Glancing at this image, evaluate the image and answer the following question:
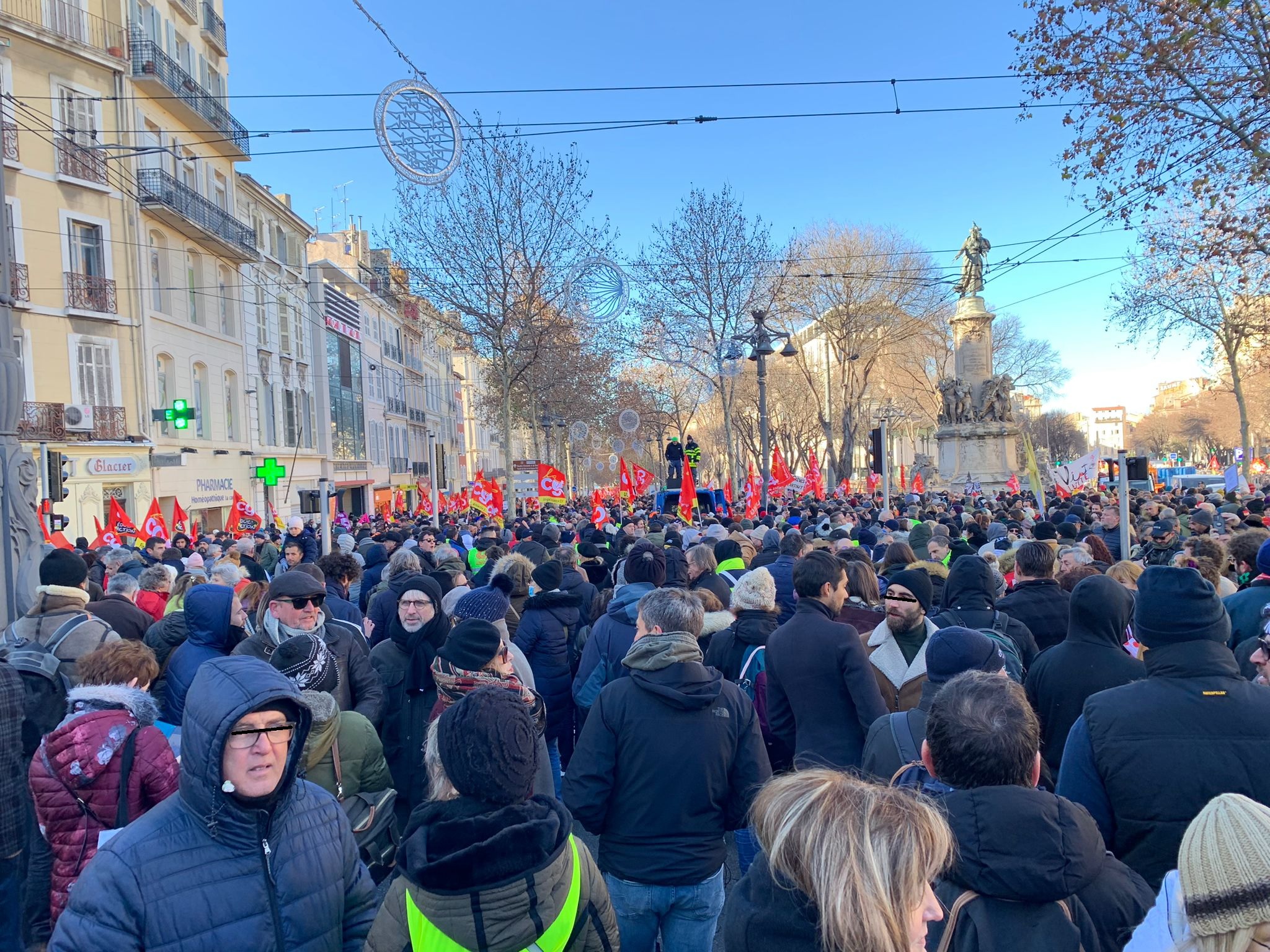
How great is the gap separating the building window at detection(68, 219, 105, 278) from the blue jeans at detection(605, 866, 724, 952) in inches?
891

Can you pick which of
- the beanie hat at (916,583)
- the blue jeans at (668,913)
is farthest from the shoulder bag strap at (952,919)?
the beanie hat at (916,583)

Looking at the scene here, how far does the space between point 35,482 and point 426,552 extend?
162 inches

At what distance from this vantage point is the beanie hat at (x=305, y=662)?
341 centimetres

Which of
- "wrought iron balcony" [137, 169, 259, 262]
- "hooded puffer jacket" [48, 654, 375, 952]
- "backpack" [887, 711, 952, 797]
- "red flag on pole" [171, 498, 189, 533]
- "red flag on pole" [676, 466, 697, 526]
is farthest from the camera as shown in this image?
"wrought iron balcony" [137, 169, 259, 262]

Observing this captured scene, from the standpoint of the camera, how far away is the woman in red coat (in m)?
2.87

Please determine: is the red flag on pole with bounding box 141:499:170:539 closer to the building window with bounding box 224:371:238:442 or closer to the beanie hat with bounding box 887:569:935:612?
the building window with bounding box 224:371:238:442

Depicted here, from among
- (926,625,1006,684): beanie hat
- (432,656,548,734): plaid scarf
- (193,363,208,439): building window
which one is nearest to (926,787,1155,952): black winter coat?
(926,625,1006,684): beanie hat

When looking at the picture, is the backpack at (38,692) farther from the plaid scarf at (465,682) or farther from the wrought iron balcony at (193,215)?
the wrought iron balcony at (193,215)

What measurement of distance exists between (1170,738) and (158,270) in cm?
2609

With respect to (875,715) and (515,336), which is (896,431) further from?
(875,715)

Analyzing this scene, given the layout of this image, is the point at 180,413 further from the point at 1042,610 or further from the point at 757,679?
the point at 1042,610

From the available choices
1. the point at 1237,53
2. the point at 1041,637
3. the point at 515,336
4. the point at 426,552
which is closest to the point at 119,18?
the point at 515,336

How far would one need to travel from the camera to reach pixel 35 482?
23.5 feet

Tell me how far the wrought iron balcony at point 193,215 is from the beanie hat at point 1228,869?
25552 mm
